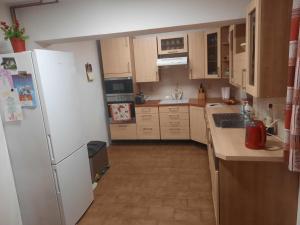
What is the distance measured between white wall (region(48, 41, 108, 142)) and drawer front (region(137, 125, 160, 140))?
72 centimetres

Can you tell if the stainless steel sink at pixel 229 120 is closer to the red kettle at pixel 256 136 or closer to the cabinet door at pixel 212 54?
the red kettle at pixel 256 136

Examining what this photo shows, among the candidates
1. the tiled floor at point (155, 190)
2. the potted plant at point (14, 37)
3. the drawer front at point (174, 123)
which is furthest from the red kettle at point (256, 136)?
the drawer front at point (174, 123)

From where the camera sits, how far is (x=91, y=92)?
402 centimetres

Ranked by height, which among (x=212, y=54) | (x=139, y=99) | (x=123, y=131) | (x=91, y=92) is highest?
(x=212, y=54)

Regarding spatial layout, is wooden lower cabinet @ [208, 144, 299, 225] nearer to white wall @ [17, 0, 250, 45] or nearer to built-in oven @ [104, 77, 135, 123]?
white wall @ [17, 0, 250, 45]

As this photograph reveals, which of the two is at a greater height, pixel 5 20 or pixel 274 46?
pixel 5 20

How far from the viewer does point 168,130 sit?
434 cm

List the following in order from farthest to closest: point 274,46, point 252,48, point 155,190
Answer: point 155,190 → point 252,48 → point 274,46

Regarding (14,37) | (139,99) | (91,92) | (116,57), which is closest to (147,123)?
(139,99)

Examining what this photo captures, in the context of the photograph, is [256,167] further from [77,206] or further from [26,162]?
[26,162]

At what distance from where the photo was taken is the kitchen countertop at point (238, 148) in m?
1.59

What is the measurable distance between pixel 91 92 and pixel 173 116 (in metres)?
1.59

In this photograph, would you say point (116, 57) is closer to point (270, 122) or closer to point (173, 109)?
point (173, 109)

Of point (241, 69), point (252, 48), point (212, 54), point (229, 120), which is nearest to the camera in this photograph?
point (252, 48)
